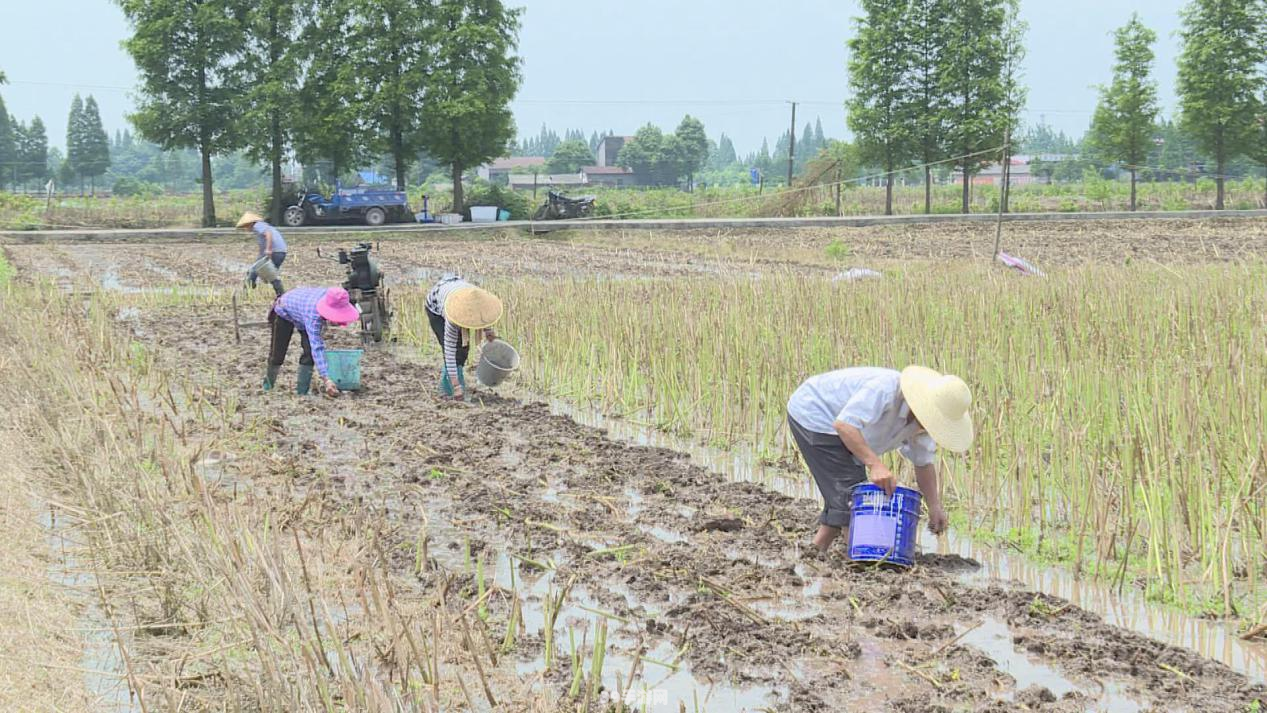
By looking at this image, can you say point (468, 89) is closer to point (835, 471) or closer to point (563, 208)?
point (563, 208)

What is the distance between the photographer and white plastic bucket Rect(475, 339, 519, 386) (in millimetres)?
8008

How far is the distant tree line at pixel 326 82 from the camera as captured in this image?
33.2 meters

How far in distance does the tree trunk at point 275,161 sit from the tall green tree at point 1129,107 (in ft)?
79.4

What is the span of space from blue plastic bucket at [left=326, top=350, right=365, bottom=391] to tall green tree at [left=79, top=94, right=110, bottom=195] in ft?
291

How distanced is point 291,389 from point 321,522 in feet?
12.6

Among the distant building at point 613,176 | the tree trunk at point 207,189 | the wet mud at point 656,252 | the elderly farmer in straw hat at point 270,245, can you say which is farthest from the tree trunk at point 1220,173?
the distant building at point 613,176

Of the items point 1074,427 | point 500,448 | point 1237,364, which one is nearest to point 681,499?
point 500,448

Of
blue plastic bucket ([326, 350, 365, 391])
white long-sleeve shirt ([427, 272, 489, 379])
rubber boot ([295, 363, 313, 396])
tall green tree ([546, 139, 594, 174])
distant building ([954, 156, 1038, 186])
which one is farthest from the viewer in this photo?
tall green tree ([546, 139, 594, 174])

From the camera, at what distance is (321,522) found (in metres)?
4.87

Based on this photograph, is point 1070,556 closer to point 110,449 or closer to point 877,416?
point 877,416

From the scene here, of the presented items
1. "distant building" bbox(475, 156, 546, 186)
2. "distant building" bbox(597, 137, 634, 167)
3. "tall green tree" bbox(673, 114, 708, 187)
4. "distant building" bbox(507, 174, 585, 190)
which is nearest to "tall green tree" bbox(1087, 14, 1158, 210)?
"distant building" bbox(507, 174, 585, 190)

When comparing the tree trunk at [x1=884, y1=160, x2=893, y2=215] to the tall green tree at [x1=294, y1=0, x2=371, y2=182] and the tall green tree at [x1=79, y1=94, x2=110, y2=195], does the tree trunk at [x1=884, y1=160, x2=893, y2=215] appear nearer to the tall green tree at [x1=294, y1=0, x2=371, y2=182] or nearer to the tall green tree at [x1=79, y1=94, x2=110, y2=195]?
the tall green tree at [x1=294, y1=0, x2=371, y2=182]

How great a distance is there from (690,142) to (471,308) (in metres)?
99.4

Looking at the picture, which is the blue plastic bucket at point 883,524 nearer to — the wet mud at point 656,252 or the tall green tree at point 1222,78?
the wet mud at point 656,252
